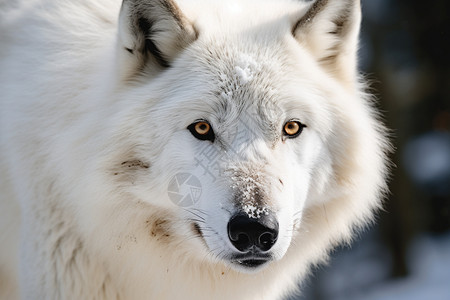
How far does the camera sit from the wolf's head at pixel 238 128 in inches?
142

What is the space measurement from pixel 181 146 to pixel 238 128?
1.00 feet

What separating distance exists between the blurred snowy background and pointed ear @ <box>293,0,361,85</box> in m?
7.82

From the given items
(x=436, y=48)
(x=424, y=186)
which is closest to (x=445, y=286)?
(x=424, y=186)

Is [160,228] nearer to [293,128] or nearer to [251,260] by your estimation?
A: [251,260]

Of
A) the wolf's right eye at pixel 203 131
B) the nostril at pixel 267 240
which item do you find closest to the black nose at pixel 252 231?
the nostril at pixel 267 240

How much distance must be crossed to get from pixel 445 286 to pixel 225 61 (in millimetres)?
8010

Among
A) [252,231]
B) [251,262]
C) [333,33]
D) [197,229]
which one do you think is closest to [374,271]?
[333,33]

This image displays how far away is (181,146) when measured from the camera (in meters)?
3.77

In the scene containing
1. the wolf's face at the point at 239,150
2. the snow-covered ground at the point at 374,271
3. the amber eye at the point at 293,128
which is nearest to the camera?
the wolf's face at the point at 239,150

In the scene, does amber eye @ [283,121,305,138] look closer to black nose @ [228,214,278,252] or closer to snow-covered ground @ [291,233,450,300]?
black nose @ [228,214,278,252]

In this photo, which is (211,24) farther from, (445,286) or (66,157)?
(445,286)

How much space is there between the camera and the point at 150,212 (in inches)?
157

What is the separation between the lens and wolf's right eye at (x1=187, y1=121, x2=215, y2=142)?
377cm

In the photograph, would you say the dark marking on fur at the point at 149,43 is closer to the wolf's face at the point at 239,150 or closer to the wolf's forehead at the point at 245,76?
the wolf's face at the point at 239,150
